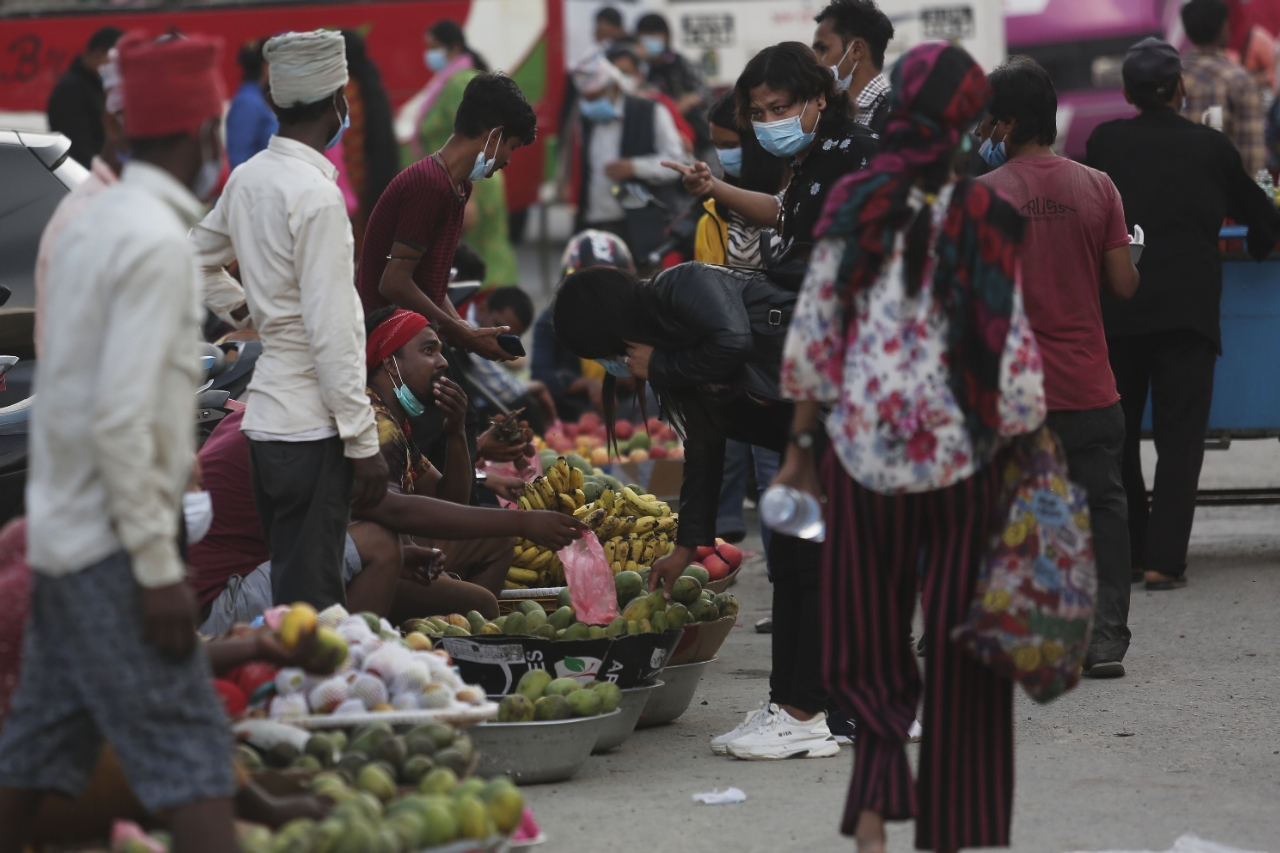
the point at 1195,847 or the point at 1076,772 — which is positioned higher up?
the point at 1195,847

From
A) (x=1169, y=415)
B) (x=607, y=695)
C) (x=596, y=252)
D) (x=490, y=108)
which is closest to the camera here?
(x=607, y=695)

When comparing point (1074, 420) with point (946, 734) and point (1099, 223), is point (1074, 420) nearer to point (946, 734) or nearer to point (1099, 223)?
point (1099, 223)

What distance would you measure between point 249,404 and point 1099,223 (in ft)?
9.14

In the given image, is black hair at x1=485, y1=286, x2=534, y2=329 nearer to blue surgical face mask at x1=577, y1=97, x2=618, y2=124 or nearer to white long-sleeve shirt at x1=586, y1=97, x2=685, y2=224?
white long-sleeve shirt at x1=586, y1=97, x2=685, y2=224

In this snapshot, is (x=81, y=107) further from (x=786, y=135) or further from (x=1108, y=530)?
(x=1108, y=530)

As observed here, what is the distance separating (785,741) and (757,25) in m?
12.9

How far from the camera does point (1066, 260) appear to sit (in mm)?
5277

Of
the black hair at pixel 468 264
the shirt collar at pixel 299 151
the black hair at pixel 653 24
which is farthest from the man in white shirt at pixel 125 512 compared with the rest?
the black hair at pixel 653 24

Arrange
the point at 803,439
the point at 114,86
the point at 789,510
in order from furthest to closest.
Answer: the point at 803,439
the point at 789,510
the point at 114,86

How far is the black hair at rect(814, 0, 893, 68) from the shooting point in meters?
5.96

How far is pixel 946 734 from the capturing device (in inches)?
133

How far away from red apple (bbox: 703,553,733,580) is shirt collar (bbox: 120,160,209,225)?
3.16m

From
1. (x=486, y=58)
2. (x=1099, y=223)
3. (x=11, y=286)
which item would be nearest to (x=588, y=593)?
(x=1099, y=223)

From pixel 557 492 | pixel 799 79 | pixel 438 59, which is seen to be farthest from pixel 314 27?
pixel 799 79
